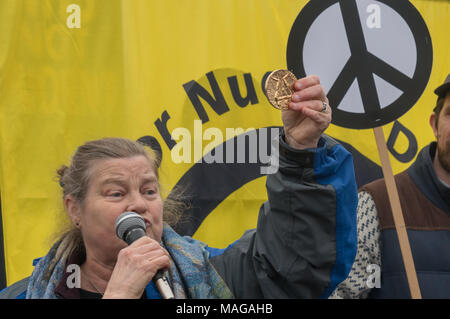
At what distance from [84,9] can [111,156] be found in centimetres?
115

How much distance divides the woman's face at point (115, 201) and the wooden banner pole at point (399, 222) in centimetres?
90

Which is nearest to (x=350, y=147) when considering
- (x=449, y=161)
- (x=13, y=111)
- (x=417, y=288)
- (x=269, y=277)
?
(x=449, y=161)

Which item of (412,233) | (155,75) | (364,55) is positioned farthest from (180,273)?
(364,55)

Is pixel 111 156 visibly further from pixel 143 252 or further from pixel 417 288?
pixel 417 288

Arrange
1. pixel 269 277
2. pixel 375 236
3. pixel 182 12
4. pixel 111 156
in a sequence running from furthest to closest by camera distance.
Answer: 1. pixel 182 12
2. pixel 375 236
3. pixel 111 156
4. pixel 269 277

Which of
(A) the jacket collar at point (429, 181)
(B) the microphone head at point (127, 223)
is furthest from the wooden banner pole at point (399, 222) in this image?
(B) the microphone head at point (127, 223)

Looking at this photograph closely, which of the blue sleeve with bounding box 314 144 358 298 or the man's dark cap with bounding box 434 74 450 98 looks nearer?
the blue sleeve with bounding box 314 144 358 298

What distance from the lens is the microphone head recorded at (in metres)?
1.37

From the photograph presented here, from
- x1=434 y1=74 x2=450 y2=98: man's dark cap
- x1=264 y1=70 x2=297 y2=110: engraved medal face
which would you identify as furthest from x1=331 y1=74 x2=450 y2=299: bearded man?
x1=264 y1=70 x2=297 y2=110: engraved medal face

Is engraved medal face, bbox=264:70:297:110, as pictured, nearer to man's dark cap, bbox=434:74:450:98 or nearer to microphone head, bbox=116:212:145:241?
microphone head, bbox=116:212:145:241

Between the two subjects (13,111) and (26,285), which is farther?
(13,111)

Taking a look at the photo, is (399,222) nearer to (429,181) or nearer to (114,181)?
(429,181)

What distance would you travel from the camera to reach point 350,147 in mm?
2760

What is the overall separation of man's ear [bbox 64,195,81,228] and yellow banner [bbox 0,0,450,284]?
1.82ft
